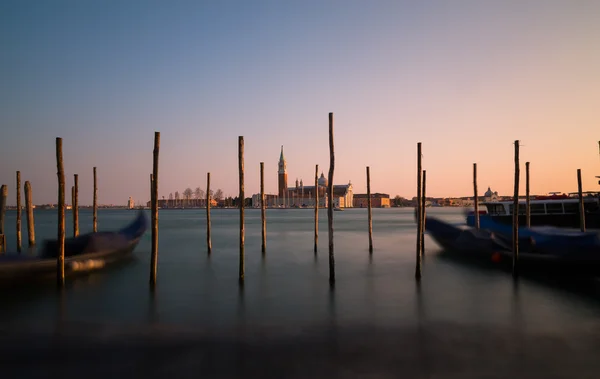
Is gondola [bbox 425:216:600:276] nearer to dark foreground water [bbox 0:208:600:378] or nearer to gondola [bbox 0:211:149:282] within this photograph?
dark foreground water [bbox 0:208:600:378]

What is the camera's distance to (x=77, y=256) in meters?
13.1

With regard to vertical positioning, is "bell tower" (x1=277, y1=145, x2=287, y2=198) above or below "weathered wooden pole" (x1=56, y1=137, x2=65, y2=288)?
above

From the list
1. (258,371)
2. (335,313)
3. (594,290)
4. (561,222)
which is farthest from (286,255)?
(561,222)

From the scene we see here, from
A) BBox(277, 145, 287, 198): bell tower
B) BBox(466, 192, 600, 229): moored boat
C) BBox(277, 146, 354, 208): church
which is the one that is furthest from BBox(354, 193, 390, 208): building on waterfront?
BBox(466, 192, 600, 229): moored boat

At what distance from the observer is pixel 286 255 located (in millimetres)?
20188

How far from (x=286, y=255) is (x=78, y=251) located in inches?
360

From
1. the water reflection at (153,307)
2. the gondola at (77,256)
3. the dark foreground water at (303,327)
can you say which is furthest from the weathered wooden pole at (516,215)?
the gondola at (77,256)

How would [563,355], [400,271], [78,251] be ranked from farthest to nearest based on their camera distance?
[400,271] < [78,251] < [563,355]

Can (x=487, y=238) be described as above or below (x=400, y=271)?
above

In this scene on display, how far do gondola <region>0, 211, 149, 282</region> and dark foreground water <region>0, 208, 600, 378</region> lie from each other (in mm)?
489

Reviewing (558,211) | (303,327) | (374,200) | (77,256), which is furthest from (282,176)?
(303,327)

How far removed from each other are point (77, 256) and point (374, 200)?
169 meters

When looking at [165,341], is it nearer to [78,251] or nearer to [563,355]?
[563,355]

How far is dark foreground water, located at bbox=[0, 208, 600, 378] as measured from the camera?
604 centimetres
